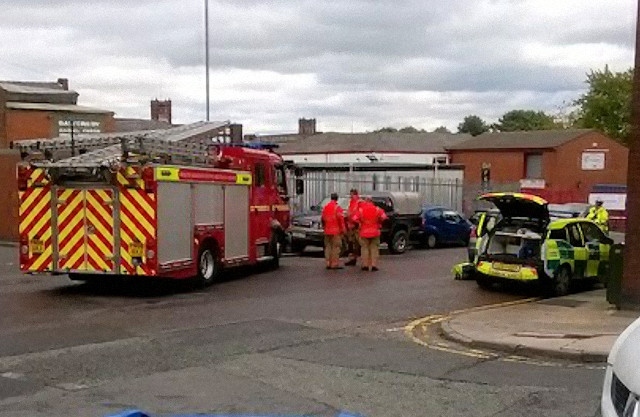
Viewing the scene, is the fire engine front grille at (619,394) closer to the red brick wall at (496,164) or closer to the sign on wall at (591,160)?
the red brick wall at (496,164)

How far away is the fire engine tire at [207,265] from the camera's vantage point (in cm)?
1627

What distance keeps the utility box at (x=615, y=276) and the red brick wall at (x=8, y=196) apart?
19882 millimetres

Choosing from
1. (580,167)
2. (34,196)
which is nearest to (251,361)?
(34,196)

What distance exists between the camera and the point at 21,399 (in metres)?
7.46

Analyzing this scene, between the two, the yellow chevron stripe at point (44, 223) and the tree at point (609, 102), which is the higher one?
the tree at point (609, 102)

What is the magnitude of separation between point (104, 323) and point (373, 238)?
9550 millimetres

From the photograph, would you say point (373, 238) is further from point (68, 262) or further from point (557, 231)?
point (68, 262)

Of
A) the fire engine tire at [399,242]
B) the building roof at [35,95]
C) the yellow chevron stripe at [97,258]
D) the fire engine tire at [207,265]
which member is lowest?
the fire engine tire at [399,242]

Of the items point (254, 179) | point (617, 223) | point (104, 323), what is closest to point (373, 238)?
point (254, 179)

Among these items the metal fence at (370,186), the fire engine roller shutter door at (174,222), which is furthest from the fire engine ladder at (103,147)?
the metal fence at (370,186)

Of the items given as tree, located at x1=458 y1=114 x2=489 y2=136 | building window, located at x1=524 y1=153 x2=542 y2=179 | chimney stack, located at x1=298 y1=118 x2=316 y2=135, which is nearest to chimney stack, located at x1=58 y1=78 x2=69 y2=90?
building window, located at x1=524 y1=153 x2=542 y2=179

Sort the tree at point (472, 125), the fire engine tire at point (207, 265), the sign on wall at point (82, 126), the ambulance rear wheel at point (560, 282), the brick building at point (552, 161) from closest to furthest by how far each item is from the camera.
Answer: the ambulance rear wheel at point (560, 282) → the fire engine tire at point (207, 265) → the sign on wall at point (82, 126) → the brick building at point (552, 161) → the tree at point (472, 125)

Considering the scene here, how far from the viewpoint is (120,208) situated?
47.5 feet

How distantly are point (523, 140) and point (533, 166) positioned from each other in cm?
210
